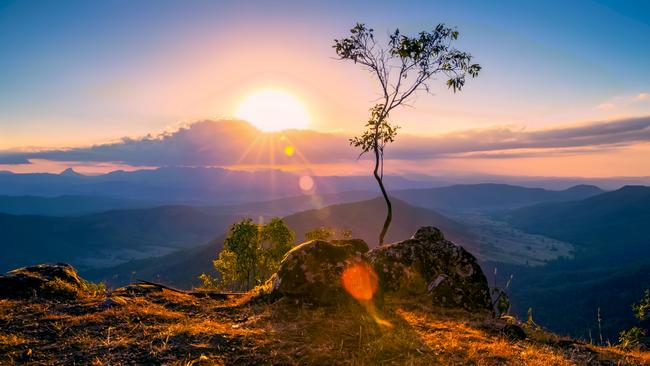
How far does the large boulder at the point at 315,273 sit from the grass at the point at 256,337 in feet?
1.91

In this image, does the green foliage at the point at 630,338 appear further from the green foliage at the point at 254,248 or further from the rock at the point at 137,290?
the green foliage at the point at 254,248

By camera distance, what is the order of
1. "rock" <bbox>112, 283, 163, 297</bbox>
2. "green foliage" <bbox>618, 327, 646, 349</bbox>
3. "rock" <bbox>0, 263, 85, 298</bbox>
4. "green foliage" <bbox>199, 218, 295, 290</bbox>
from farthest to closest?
"green foliage" <bbox>199, 218, 295, 290</bbox> → "rock" <bbox>112, 283, 163, 297</bbox> → "rock" <bbox>0, 263, 85, 298</bbox> → "green foliage" <bbox>618, 327, 646, 349</bbox>

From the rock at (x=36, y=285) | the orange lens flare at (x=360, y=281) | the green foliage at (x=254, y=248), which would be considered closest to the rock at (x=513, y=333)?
the orange lens flare at (x=360, y=281)

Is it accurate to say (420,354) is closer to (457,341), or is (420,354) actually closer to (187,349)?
(457,341)

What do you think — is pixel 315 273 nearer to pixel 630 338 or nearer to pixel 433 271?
pixel 433 271

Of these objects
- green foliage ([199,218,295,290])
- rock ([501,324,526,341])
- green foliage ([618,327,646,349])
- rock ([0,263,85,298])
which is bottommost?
green foliage ([199,218,295,290])

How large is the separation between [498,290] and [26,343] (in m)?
20.0

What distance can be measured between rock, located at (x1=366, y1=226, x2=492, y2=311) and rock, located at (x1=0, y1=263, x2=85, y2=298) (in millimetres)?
14155

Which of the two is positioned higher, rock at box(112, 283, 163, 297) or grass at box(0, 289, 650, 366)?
grass at box(0, 289, 650, 366)

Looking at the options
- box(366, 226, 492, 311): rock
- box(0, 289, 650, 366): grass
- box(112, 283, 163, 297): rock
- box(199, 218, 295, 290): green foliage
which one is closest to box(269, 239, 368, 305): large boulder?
box(0, 289, 650, 366): grass

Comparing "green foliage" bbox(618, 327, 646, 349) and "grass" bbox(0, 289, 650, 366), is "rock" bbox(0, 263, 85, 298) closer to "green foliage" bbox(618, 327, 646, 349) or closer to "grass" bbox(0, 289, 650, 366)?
"grass" bbox(0, 289, 650, 366)

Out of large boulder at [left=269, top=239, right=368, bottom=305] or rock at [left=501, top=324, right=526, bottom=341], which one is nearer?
rock at [left=501, top=324, right=526, bottom=341]

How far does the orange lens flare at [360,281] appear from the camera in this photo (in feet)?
50.0

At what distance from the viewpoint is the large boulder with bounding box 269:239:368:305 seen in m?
15.0
